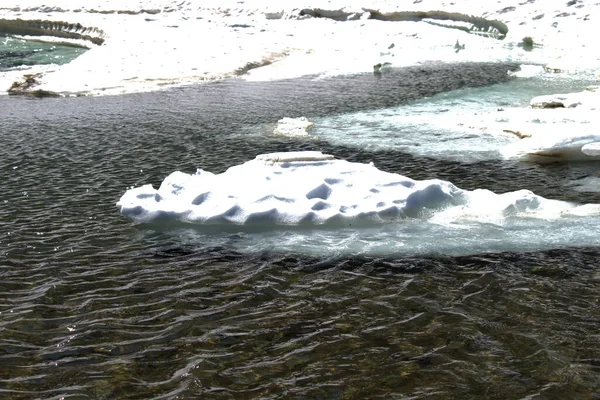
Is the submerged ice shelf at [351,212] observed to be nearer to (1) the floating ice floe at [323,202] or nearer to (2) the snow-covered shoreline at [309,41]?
(1) the floating ice floe at [323,202]

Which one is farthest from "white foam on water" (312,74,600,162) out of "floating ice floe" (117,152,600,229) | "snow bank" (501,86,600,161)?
"floating ice floe" (117,152,600,229)

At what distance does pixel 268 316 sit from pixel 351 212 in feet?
11.4

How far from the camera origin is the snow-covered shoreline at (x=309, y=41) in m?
29.0

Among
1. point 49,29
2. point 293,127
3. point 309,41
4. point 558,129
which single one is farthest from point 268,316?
point 49,29

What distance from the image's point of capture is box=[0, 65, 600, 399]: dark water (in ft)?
21.5

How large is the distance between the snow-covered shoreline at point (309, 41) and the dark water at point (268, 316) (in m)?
16.5

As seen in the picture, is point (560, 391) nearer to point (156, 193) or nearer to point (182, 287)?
point (182, 287)

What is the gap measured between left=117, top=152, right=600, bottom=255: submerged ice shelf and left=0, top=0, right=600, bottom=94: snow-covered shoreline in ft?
51.6

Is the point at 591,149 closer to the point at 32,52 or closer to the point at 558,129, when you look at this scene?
the point at 558,129

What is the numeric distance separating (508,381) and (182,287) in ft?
13.2

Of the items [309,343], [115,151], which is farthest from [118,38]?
[309,343]

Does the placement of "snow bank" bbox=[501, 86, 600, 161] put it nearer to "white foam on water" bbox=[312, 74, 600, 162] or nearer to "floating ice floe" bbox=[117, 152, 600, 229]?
"white foam on water" bbox=[312, 74, 600, 162]

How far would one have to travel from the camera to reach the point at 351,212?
11055mm

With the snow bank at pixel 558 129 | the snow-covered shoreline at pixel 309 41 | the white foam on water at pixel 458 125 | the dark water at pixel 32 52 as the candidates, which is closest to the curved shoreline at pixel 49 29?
the snow-covered shoreline at pixel 309 41
